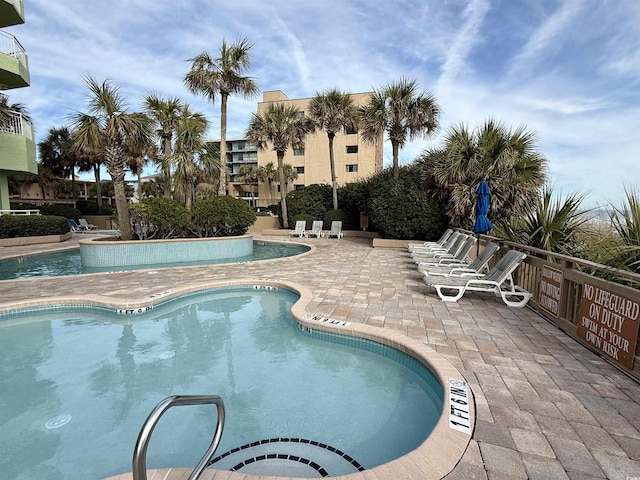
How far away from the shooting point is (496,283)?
583cm

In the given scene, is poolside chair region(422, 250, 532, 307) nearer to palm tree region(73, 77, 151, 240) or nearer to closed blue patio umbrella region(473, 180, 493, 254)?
closed blue patio umbrella region(473, 180, 493, 254)

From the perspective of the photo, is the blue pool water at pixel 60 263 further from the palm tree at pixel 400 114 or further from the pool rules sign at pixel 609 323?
the pool rules sign at pixel 609 323

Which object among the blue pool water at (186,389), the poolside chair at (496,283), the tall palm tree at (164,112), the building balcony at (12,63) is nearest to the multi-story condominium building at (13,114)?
the building balcony at (12,63)

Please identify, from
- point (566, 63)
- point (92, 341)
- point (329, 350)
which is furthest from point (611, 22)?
point (92, 341)

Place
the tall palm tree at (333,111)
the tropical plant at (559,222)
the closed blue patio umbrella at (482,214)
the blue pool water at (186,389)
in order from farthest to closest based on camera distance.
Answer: the tall palm tree at (333,111)
the closed blue patio umbrella at (482,214)
the tropical plant at (559,222)
the blue pool water at (186,389)

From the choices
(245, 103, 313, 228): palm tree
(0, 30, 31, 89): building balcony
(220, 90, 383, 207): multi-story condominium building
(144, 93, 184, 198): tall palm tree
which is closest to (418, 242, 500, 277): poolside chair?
(144, 93, 184, 198): tall palm tree

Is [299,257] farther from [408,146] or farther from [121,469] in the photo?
[121,469]

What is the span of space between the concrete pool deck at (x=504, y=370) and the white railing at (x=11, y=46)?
16598mm

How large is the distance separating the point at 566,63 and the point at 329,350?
38.6 feet

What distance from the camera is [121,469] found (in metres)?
2.79

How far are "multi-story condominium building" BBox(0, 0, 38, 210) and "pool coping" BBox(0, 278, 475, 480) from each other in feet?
51.8

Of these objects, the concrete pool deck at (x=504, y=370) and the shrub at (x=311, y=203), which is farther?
the shrub at (x=311, y=203)

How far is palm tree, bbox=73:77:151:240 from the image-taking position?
1170 centimetres

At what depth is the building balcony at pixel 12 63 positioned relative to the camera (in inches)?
669
